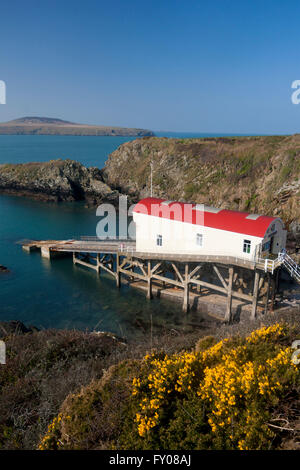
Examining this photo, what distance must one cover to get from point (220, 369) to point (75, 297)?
74.0ft

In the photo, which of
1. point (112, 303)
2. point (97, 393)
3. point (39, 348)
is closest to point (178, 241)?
point (112, 303)

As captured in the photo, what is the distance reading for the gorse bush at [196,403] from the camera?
22.9 ft

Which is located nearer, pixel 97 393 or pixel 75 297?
pixel 97 393

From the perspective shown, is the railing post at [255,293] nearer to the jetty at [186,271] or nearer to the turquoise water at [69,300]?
the jetty at [186,271]

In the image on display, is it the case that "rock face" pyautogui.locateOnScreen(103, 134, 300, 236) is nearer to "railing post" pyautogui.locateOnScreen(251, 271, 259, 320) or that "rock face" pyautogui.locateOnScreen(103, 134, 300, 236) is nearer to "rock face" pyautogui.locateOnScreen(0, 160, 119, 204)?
"rock face" pyautogui.locateOnScreen(0, 160, 119, 204)

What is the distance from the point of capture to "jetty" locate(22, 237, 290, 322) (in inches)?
914

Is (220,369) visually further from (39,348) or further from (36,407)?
(39,348)

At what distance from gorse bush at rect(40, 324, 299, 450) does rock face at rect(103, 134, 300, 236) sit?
34.2m

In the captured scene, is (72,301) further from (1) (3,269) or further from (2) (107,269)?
(1) (3,269)

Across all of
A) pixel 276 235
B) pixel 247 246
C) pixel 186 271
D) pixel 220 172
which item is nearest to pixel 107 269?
pixel 186 271

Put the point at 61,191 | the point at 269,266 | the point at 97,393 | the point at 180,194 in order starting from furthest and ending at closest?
the point at 61,191 < the point at 180,194 < the point at 269,266 < the point at 97,393

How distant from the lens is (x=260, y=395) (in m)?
7.47

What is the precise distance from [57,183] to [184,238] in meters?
50.7

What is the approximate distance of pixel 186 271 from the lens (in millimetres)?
25922
